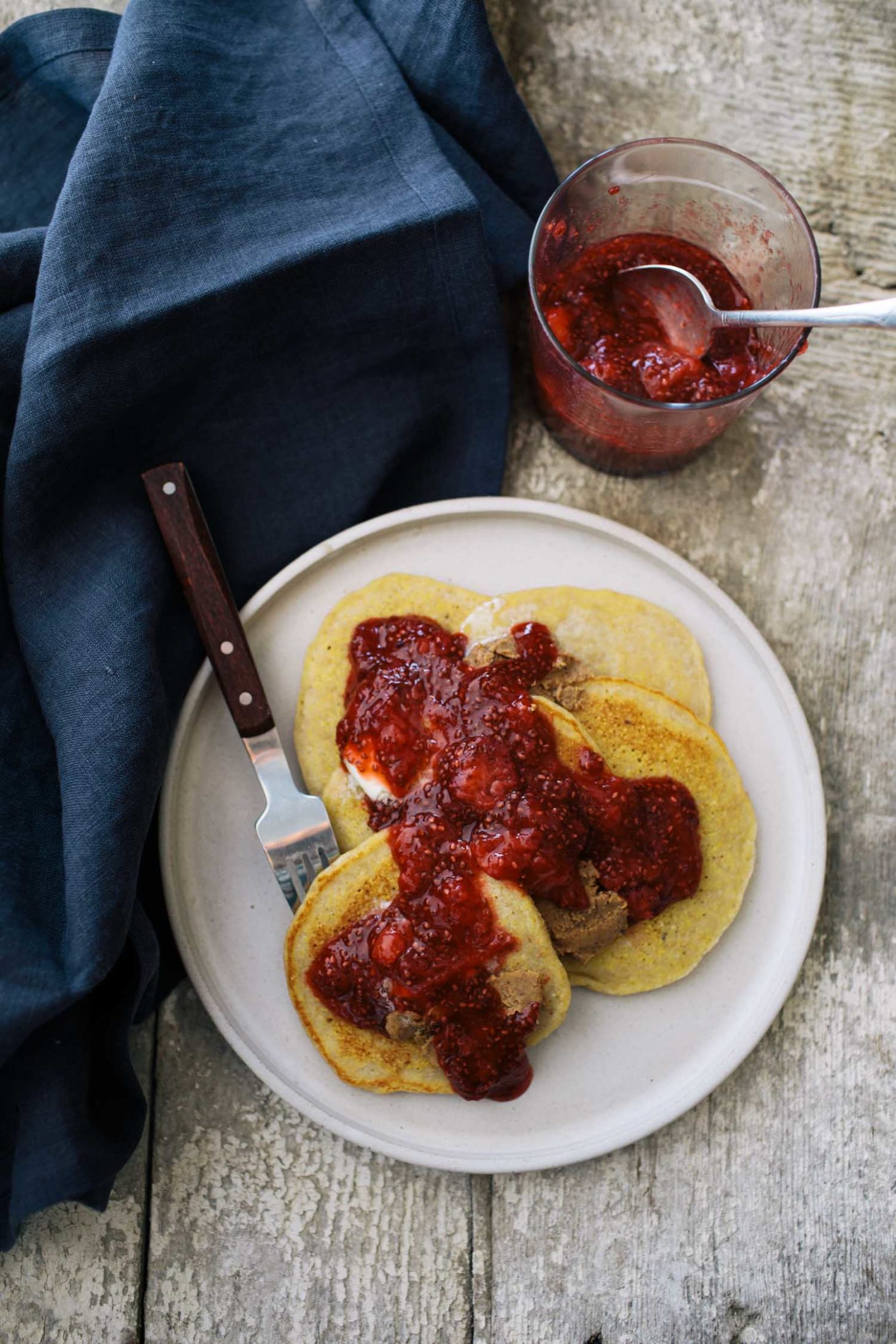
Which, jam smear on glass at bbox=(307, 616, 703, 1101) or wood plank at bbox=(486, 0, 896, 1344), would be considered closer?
jam smear on glass at bbox=(307, 616, 703, 1101)

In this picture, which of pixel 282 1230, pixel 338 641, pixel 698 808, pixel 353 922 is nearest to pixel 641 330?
pixel 338 641

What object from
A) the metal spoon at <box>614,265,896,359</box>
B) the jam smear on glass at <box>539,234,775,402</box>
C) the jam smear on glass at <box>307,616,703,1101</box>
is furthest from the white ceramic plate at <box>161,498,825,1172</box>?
the metal spoon at <box>614,265,896,359</box>

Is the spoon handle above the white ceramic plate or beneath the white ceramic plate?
above

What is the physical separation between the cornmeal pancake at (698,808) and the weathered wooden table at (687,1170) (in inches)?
16.5

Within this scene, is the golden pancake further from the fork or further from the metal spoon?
the metal spoon

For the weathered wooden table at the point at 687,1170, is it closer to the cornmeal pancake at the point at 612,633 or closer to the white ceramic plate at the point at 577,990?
the white ceramic plate at the point at 577,990

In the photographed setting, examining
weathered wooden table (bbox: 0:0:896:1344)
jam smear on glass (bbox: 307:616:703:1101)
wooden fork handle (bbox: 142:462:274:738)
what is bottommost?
weathered wooden table (bbox: 0:0:896:1344)

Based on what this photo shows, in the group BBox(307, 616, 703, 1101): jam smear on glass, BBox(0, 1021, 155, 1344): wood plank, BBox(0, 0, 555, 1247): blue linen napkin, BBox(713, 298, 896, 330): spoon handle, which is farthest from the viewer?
BBox(0, 1021, 155, 1344): wood plank

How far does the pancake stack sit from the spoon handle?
727 millimetres

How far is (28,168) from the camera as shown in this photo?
2.80m

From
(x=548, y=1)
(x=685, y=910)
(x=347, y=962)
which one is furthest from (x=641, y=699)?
(x=548, y=1)

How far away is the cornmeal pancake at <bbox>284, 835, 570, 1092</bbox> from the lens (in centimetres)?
234

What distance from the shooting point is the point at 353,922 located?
2.45 metres

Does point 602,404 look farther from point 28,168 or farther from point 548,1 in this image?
point 28,168
